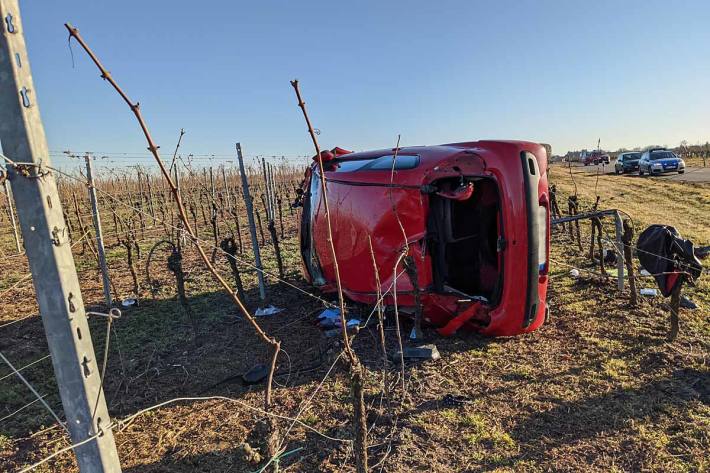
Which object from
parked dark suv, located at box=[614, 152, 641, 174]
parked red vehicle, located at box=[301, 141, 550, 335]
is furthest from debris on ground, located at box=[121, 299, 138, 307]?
parked dark suv, located at box=[614, 152, 641, 174]

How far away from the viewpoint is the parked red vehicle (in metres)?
3.81

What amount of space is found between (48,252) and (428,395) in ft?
9.40

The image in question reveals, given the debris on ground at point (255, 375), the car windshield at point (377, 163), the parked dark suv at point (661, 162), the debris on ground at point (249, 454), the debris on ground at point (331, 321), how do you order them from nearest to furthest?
the debris on ground at point (249, 454)
the debris on ground at point (255, 375)
the car windshield at point (377, 163)
the debris on ground at point (331, 321)
the parked dark suv at point (661, 162)

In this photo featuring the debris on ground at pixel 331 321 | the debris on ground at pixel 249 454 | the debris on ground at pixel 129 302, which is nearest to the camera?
the debris on ground at pixel 249 454

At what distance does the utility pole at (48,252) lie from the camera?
4.20ft

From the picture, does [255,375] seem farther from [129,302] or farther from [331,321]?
[129,302]

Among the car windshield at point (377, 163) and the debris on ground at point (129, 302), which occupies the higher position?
the car windshield at point (377, 163)

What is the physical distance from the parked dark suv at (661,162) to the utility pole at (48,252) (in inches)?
1123

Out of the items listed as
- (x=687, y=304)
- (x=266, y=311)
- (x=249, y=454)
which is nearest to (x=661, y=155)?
(x=687, y=304)

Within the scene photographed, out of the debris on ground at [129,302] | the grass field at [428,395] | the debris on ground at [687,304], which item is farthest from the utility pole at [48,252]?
the debris on ground at [687,304]

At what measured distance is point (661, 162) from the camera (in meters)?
23.5

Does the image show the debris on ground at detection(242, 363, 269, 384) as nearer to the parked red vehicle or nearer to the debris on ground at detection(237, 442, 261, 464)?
the debris on ground at detection(237, 442, 261, 464)

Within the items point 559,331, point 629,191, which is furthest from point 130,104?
point 629,191

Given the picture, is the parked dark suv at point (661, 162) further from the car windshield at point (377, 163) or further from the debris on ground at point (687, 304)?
the car windshield at point (377, 163)
